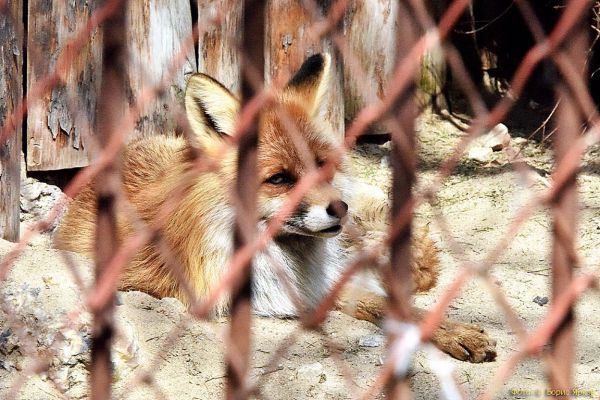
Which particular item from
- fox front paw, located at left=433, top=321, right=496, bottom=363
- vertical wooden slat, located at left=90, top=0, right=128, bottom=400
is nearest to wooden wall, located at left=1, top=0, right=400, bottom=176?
fox front paw, located at left=433, top=321, right=496, bottom=363

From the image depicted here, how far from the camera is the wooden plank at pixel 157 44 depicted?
15.9 feet

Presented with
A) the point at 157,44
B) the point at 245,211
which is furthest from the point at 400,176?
the point at 157,44

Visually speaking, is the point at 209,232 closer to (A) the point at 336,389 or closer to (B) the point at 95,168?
(A) the point at 336,389

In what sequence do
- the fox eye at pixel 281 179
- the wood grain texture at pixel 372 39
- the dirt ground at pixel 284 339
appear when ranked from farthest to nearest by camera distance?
the wood grain texture at pixel 372 39 → the fox eye at pixel 281 179 → the dirt ground at pixel 284 339

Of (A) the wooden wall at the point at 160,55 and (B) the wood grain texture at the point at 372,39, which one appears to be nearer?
(A) the wooden wall at the point at 160,55

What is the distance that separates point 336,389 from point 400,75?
2.12 metres

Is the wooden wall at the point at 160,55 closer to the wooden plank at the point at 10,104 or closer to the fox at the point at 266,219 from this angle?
the wooden plank at the point at 10,104

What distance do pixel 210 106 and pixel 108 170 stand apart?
8.11ft

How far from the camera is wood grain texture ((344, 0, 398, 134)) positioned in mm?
5613

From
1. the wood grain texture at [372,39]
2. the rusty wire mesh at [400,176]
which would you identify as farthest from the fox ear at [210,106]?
the rusty wire mesh at [400,176]

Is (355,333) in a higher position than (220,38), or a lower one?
lower

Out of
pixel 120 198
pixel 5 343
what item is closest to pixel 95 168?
pixel 120 198

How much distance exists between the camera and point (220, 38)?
5.20 m

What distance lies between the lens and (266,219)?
3904mm
